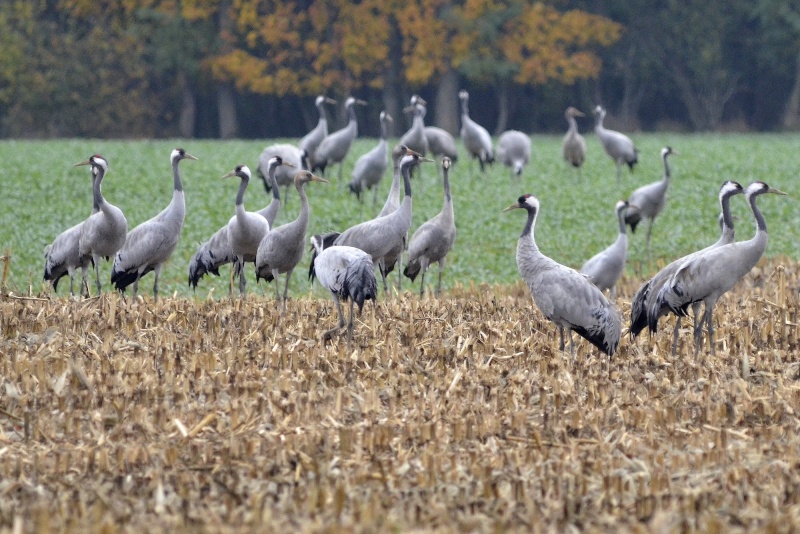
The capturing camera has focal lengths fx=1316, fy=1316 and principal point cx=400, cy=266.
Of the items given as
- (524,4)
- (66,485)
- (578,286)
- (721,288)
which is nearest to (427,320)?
(578,286)

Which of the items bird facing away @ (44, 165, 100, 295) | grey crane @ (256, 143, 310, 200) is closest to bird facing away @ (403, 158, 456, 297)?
bird facing away @ (44, 165, 100, 295)

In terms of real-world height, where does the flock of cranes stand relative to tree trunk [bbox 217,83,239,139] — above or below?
below

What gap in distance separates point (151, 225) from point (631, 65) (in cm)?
3537

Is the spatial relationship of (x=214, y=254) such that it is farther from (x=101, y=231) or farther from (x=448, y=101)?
(x=448, y=101)

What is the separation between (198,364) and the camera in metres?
7.11

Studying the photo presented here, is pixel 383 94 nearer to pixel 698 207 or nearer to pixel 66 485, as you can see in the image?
pixel 698 207

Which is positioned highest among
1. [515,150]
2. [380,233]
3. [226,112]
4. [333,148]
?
[226,112]

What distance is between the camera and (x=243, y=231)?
1059 cm

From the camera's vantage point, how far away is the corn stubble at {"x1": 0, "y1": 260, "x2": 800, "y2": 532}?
4656 mm

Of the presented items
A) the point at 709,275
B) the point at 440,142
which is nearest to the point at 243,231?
the point at 709,275

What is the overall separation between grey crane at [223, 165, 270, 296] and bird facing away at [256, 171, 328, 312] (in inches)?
11.9

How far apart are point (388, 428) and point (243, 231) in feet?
17.0

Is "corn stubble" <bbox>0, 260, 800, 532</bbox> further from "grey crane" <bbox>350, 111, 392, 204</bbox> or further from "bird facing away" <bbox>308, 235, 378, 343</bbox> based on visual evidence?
"grey crane" <bbox>350, 111, 392, 204</bbox>

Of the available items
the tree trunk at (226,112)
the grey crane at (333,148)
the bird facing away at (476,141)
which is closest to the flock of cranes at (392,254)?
the grey crane at (333,148)
